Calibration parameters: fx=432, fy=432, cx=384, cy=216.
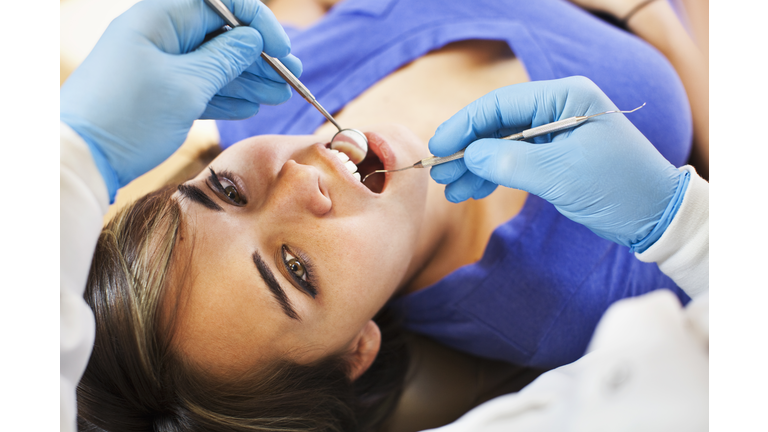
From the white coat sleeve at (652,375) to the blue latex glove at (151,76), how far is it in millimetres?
681

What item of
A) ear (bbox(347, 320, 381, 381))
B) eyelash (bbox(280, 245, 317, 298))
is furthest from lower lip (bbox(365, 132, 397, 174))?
ear (bbox(347, 320, 381, 381))

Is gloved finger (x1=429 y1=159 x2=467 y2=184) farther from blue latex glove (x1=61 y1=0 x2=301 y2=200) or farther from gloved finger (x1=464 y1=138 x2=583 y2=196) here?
blue latex glove (x1=61 y1=0 x2=301 y2=200)

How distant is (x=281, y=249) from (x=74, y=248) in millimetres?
279

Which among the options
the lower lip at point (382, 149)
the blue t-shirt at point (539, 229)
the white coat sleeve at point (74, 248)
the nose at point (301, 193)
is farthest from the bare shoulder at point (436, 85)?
the white coat sleeve at point (74, 248)

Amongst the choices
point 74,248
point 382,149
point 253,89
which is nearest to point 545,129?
point 382,149

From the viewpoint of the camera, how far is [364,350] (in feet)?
2.88

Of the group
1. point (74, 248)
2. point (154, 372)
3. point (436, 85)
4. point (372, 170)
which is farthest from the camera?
point (436, 85)

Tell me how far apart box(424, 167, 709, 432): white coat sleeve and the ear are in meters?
0.21

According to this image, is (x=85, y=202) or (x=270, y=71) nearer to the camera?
(x=85, y=202)

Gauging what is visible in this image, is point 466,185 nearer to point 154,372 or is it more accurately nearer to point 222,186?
point 222,186
